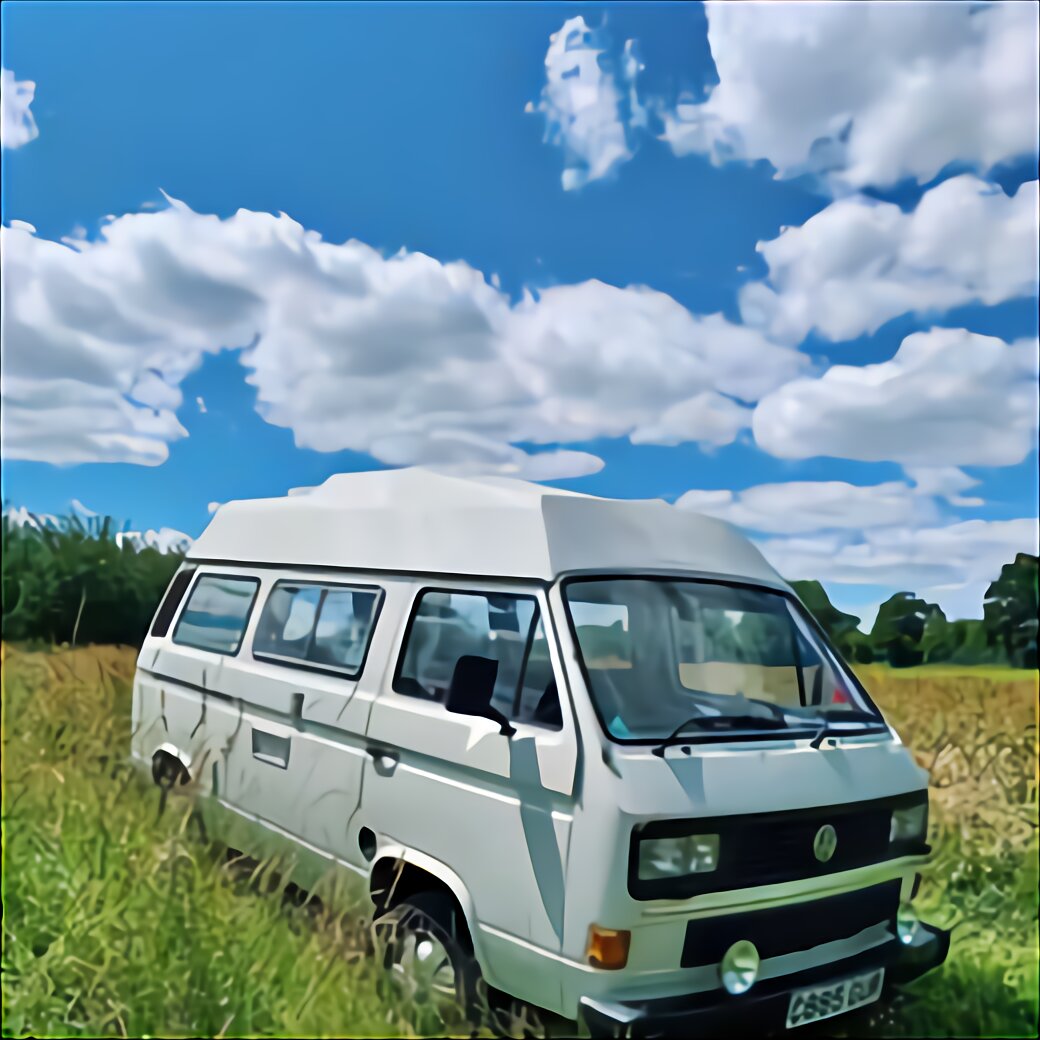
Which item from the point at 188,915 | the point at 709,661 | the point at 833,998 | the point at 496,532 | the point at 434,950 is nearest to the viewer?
the point at 833,998

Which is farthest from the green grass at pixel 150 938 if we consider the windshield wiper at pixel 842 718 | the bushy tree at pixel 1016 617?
the bushy tree at pixel 1016 617

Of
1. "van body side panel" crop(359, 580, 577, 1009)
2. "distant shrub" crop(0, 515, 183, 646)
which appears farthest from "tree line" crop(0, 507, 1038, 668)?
"van body side panel" crop(359, 580, 577, 1009)

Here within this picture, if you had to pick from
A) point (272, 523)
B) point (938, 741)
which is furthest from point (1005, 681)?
point (272, 523)

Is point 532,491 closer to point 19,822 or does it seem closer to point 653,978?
point 653,978

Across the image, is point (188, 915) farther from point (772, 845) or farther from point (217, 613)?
point (772, 845)

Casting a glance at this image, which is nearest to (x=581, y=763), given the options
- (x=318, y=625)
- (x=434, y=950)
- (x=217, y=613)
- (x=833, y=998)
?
(x=434, y=950)

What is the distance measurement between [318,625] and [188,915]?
1507mm

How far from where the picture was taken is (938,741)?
6984 millimetres

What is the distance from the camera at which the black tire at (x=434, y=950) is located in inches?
143

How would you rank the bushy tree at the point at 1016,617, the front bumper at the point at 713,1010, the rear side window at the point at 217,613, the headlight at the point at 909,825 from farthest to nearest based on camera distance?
the bushy tree at the point at 1016,617
the rear side window at the point at 217,613
the headlight at the point at 909,825
the front bumper at the point at 713,1010

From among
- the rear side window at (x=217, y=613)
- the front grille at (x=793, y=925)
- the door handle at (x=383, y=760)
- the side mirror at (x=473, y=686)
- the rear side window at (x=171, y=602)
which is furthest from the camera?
the rear side window at (x=171, y=602)

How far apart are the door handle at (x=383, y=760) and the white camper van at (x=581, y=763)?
2cm

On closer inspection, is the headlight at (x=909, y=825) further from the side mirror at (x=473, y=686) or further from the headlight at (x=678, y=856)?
the side mirror at (x=473, y=686)

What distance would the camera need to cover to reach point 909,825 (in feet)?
12.7
